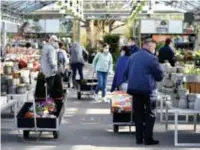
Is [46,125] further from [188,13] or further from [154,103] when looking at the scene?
[188,13]

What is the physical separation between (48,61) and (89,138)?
10.2 ft

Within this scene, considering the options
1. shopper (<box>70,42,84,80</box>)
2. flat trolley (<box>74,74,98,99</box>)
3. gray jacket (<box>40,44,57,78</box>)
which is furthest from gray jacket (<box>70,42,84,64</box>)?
gray jacket (<box>40,44,57,78</box>)

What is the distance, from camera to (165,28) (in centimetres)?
3306

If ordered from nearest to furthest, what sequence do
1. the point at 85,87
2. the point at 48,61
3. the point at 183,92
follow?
1. the point at 183,92
2. the point at 48,61
3. the point at 85,87

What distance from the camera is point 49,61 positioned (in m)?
11.8

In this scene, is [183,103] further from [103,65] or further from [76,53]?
[76,53]

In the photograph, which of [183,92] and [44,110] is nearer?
[183,92]

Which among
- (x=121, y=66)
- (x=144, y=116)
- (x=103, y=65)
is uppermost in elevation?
(x=121, y=66)

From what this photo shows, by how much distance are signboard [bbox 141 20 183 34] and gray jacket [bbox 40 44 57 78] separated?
19.9 m

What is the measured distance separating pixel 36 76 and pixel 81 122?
2.32 m

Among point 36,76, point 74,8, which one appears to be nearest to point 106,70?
point 36,76

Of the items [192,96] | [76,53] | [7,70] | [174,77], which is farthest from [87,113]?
[76,53]

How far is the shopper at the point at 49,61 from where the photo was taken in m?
11.6

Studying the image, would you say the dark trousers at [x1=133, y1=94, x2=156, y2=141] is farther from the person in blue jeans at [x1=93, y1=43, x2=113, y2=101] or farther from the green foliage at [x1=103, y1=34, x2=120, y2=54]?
the green foliage at [x1=103, y1=34, x2=120, y2=54]
